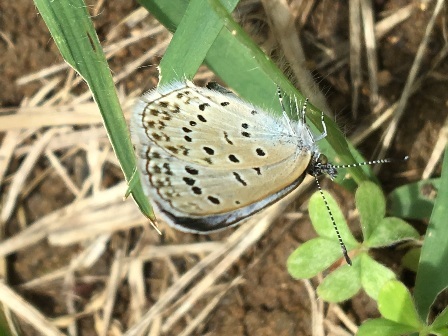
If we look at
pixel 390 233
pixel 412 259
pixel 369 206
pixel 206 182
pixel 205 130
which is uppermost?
pixel 205 130

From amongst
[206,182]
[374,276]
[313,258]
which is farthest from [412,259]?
[206,182]

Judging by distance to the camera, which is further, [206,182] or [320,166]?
[320,166]

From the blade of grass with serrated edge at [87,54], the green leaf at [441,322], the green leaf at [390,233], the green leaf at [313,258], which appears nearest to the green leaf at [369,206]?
the green leaf at [390,233]

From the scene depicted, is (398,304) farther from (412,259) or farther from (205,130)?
(205,130)

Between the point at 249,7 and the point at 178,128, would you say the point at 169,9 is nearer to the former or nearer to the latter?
the point at 178,128

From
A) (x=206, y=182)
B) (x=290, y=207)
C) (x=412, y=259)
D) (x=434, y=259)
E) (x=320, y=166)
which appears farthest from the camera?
(x=290, y=207)

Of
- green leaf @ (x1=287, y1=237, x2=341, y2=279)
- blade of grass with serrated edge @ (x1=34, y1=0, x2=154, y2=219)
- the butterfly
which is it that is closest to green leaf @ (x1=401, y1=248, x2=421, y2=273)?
green leaf @ (x1=287, y1=237, x2=341, y2=279)

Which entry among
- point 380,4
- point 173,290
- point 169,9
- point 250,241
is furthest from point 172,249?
point 380,4
